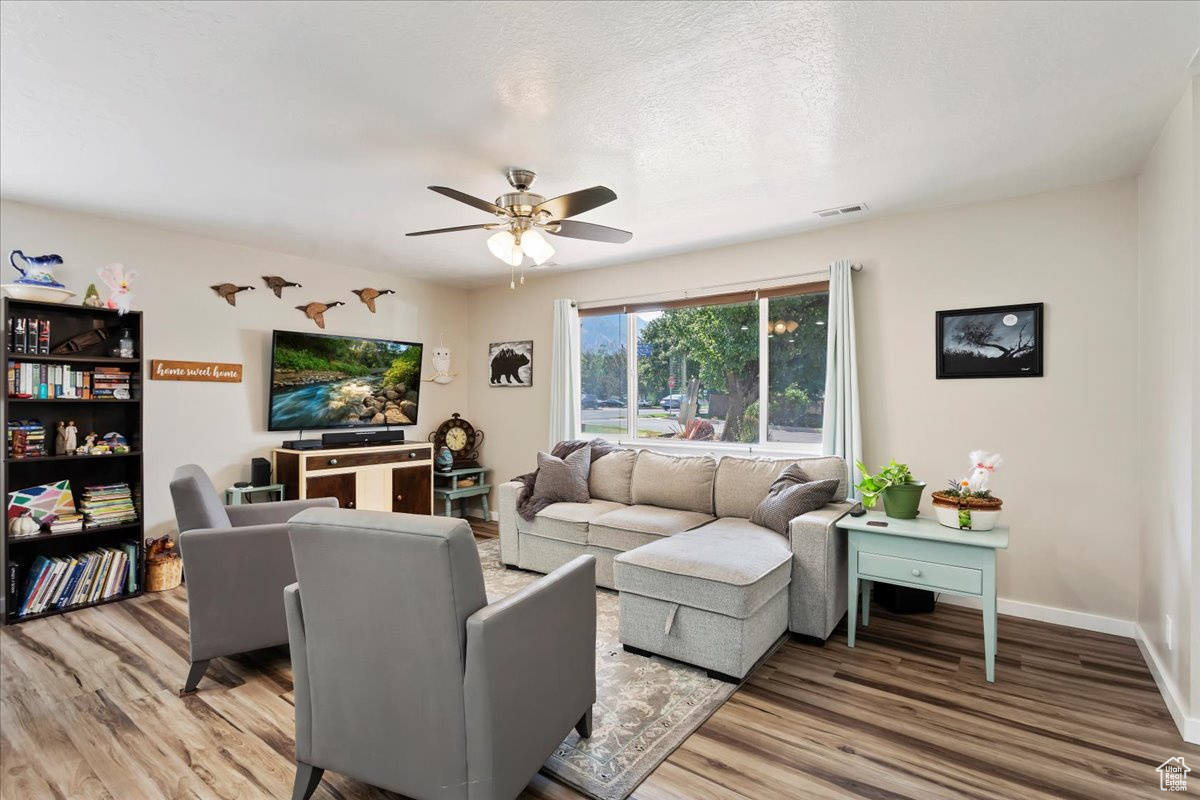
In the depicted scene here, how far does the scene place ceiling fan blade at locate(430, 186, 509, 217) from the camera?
2.52m

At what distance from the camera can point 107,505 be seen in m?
3.73

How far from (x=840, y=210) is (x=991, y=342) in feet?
3.96

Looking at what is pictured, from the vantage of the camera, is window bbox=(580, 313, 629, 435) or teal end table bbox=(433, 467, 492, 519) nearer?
window bbox=(580, 313, 629, 435)

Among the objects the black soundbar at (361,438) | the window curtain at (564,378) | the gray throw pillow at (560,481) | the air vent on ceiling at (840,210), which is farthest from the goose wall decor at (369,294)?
the air vent on ceiling at (840,210)

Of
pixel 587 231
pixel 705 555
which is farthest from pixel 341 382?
pixel 705 555

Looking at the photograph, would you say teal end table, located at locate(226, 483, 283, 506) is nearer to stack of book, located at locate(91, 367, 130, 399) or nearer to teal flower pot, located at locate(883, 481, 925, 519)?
stack of book, located at locate(91, 367, 130, 399)

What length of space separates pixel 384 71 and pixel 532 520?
9.82 feet

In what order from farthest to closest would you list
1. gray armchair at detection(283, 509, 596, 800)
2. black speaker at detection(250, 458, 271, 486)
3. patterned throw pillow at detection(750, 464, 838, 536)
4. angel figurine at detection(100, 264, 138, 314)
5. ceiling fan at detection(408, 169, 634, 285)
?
1. black speaker at detection(250, 458, 271, 486)
2. angel figurine at detection(100, 264, 138, 314)
3. patterned throw pillow at detection(750, 464, 838, 536)
4. ceiling fan at detection(408, 169, 634, 285)
5. gray armchair at detection(283, 509, 596, 800)

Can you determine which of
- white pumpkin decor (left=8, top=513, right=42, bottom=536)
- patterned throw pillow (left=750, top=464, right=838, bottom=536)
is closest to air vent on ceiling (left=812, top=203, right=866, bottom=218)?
patterned throw pillow (left=750, top=464, right=838, bottom=536)

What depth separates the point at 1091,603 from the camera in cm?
327

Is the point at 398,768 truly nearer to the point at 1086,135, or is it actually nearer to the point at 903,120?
the point at 903,120

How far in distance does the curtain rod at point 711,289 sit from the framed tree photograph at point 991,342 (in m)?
0.73

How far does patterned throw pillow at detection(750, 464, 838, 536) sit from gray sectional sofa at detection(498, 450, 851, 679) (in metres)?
0.06

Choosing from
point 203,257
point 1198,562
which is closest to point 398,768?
point 1198,562
